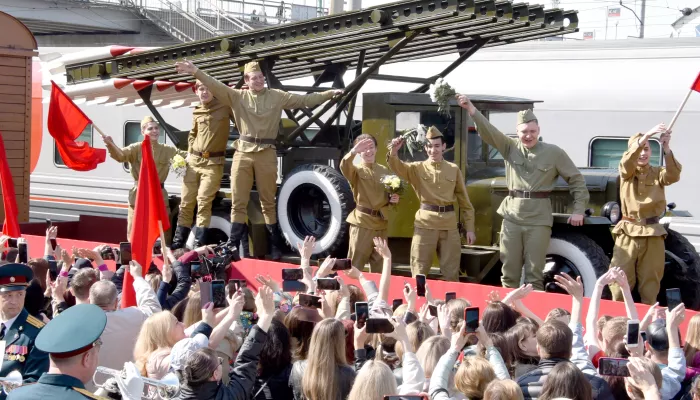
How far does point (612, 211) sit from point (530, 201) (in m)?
0.74

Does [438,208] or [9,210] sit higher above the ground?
[438,208]

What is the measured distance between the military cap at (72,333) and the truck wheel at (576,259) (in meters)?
5.65

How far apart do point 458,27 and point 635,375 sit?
577 centimetres

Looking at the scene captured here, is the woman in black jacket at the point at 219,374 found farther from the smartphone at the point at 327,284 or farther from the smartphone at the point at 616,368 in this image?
the smartphone at the point at 616,368

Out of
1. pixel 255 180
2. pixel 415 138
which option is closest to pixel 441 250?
pixel 415 138

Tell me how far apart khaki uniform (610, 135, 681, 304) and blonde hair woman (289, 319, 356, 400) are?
13.7 feet

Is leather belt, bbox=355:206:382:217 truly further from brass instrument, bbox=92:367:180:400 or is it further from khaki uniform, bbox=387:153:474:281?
brass instrument, bbox=92:367:180:400

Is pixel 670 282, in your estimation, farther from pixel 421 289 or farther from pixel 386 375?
pixel 386 375

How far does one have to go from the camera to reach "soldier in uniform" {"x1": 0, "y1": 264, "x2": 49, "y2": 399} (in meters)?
4.62

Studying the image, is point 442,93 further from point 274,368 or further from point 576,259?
point 274,368

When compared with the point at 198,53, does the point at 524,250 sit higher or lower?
lower

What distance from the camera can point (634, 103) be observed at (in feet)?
37.2

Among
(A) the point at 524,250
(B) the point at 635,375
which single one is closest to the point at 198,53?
(A) the point at 524,250

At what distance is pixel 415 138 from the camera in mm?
9156
